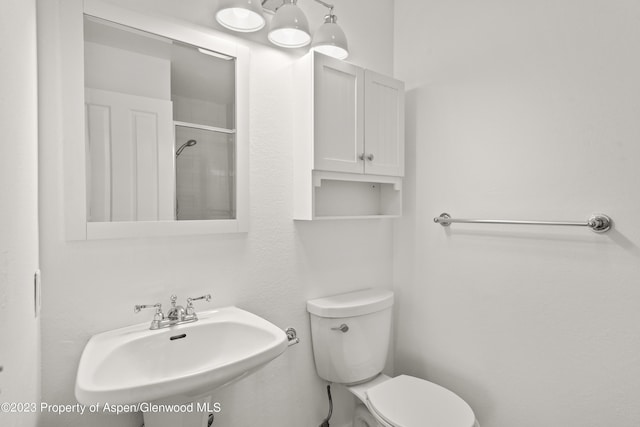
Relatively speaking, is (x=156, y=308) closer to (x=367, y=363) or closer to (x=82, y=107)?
(x=82, y=107)

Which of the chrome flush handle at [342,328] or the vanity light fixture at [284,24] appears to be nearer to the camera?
the vanity light fixture at [284,24]

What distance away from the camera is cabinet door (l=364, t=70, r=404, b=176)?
1550 mm

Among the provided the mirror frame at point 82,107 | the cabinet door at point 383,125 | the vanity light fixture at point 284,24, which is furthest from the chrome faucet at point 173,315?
the vanity light fixture at point 284,24

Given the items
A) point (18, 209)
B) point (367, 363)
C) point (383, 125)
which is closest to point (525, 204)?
point (383, 125)

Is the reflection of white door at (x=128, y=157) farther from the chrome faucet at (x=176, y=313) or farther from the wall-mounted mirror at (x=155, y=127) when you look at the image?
the chrome faucet at (x=176, y=313)

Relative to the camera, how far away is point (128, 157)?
111 cm

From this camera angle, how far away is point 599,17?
3.88 ft

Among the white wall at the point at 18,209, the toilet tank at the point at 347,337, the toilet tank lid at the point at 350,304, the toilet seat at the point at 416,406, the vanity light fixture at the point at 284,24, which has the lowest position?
the toilet seat at the point at 416,406

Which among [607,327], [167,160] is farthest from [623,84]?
[167,160]

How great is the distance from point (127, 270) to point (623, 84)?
175 centimetres

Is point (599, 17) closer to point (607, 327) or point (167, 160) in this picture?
point (607, 327)

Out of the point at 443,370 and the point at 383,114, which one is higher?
the point at 383,114

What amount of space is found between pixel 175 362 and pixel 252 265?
433 millimetres

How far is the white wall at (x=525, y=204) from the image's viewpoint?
1.15 metres
